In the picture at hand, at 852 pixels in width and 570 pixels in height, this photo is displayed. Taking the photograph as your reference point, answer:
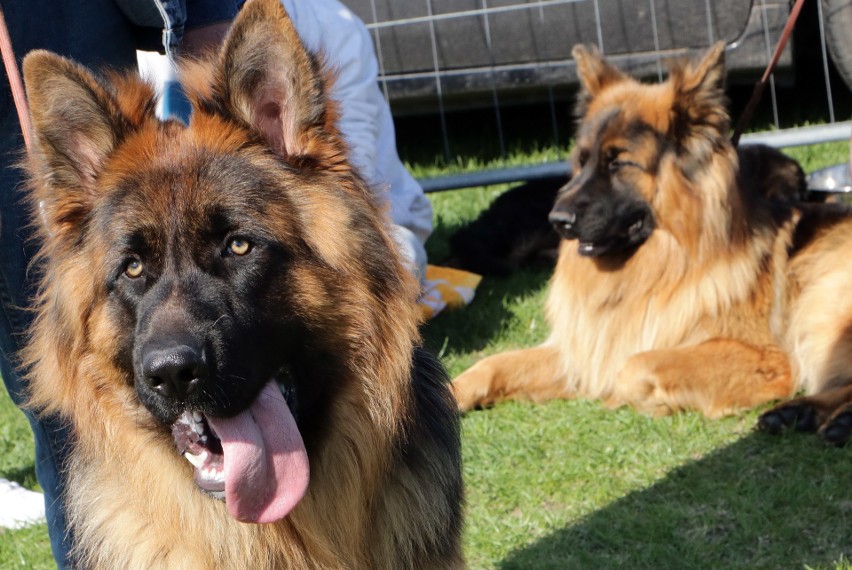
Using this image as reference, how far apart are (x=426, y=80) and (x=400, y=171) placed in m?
2.00

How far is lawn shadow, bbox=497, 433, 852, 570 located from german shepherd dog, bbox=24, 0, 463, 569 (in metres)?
1.26

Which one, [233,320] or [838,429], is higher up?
[233,320]

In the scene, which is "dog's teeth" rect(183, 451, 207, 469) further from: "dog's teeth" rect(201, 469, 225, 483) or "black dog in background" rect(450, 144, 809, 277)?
"black dog in background" rect(450, 144, 809, 277)

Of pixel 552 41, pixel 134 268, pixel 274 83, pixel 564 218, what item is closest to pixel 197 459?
pixel 134 268

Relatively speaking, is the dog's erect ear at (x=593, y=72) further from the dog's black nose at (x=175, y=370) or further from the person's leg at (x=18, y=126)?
the dog's black nose at (x=175, y=370)

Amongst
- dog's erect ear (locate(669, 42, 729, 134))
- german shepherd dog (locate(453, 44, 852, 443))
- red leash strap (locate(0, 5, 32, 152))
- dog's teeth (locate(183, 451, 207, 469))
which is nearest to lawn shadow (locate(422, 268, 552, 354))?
german shepherd dog (locate(453, 44, 852, 443))

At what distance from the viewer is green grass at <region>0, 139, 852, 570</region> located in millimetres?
3965

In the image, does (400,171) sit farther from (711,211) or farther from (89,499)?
(89,499)

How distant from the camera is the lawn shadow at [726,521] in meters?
3.90

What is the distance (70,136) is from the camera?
2.73 m

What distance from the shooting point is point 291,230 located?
2.74 m

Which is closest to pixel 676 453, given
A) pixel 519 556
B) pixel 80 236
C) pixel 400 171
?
pixel 519 556

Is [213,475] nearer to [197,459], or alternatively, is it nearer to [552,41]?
[197,459]

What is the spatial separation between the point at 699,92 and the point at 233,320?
3.66m
